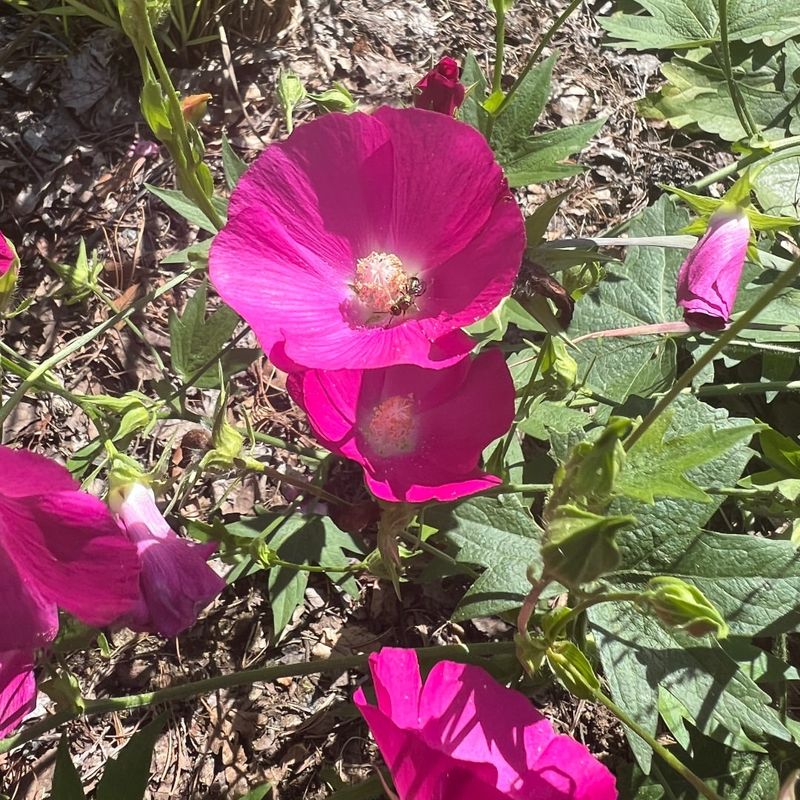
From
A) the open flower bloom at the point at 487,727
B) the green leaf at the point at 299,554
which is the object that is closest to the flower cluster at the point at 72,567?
the open flower bloom at the point at 487,727

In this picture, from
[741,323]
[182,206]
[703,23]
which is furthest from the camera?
[703,23]

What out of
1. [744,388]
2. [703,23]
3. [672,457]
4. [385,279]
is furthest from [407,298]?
[703,23]

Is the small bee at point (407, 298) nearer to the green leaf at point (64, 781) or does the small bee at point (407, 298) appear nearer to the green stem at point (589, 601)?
the green stem at point (589, 601)

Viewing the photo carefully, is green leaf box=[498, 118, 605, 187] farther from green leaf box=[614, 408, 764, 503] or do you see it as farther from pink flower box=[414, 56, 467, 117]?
green leaf box=[614, 408, 764, 503]

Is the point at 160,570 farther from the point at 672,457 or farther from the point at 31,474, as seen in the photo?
the point at 672,457

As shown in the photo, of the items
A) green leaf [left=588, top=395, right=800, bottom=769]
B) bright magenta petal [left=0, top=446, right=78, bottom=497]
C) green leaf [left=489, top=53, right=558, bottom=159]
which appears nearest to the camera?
bright magenta petal [left=0, top=446, right=78, bottom=497]

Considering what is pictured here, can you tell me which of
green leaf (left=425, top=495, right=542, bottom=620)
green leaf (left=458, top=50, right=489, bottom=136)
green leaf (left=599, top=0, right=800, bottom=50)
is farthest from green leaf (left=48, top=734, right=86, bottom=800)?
green leaf (left=599, top=0, right=800, bottom=50)
